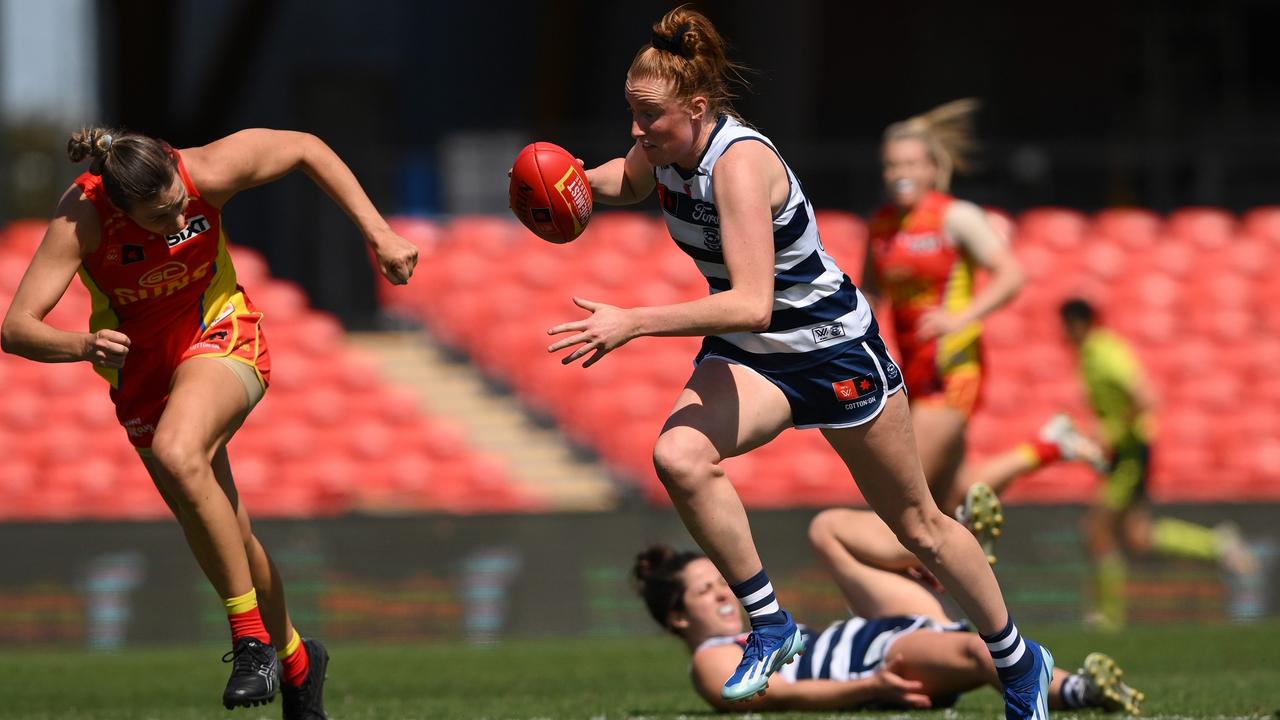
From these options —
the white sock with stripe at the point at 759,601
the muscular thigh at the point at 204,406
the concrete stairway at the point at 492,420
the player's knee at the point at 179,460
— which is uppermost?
the muscular thigh at the point at 204,406

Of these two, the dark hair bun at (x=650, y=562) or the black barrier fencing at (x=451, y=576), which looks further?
the black barrier fencing at (x=451, y=576)

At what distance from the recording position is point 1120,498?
383 inches

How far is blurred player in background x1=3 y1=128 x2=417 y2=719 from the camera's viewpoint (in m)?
4.57

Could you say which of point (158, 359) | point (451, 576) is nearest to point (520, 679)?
point (451, 576)

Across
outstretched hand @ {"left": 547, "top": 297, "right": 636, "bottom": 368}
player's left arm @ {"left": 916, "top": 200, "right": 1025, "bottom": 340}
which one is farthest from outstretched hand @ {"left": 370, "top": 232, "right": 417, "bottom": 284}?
player's left arm @ {"left": 916, "top": 200, "right": 1025, "bottom": 340}

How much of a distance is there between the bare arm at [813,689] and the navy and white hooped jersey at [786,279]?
1.31m

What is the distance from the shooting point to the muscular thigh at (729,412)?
14.2ft

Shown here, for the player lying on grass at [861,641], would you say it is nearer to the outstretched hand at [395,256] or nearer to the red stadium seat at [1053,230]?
the outstretched hand at [395,256]

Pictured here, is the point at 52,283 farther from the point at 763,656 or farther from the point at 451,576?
the point at 451,576

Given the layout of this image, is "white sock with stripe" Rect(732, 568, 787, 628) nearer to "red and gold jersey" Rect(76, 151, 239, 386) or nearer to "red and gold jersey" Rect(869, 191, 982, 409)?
"red and gold jersey" Rect(76, 151, 239, 386)

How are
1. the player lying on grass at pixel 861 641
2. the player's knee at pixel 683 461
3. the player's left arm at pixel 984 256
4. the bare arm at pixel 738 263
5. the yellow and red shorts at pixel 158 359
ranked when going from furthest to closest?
the player's left arm at pixel 984 256 → the player lying on grass at pixel 861 641 → the yellow and red shorts at pixel 158 359 → the player's knee at pixel 683 461 → the bare arm at pixel 738 263

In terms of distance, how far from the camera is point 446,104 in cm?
1866

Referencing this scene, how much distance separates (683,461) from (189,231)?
174 centimetres

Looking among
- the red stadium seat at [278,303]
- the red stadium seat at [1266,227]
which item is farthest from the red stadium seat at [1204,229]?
the red stadium seat at [278,303]
